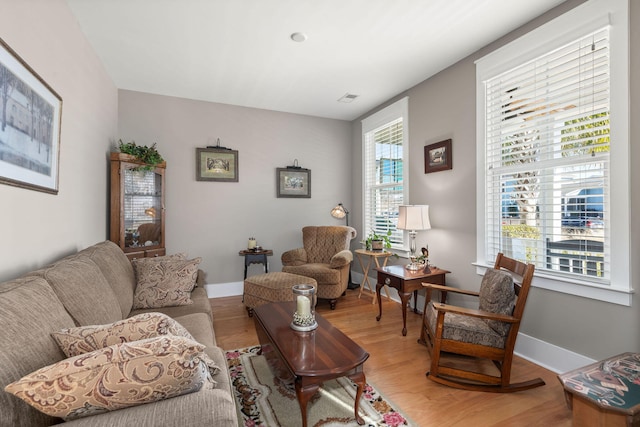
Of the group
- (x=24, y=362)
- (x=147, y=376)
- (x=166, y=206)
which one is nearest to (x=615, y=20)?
(x=147, y=376)

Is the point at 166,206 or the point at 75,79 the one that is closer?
the point at 75,79

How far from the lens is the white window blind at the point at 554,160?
2.12 meters

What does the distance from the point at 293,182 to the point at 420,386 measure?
3.39 metres

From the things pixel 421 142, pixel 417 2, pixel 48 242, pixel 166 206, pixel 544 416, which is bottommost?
pixel 544 416

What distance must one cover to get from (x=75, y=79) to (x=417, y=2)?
273 cm

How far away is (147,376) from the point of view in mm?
913

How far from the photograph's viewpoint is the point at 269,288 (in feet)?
10.6

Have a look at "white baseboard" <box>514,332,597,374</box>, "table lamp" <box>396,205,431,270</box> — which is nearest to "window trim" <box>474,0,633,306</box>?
"white baseboard" <box>514,332,597,374</box>

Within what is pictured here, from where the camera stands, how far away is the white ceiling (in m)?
2.32

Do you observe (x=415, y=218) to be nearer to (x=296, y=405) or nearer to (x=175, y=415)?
(x=296, y=405)

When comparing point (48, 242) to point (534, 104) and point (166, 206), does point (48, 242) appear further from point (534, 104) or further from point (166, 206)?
point (534, 104)

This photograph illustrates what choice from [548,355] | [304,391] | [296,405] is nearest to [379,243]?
[548,355]

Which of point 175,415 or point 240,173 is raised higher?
point 240,173

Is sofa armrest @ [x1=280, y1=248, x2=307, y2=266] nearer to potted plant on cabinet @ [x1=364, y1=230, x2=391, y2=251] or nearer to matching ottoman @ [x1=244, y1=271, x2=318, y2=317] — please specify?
matching ottoman @ [x1=244, y1=271, x2=318, y2=317]
